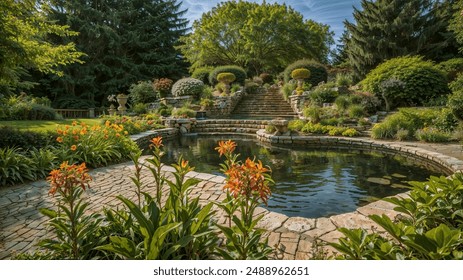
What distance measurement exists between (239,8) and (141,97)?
12.1m

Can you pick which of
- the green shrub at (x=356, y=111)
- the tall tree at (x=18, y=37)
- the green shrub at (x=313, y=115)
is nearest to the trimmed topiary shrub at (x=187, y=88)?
the green shrub at (x=313, y=115)

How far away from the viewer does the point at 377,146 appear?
24.9ft

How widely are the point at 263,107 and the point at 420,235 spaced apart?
47.3 feet

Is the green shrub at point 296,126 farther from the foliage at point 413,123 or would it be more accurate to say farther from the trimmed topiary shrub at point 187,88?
the trimmed topiary shrub at point 187,88

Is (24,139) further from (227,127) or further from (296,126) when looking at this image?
(296,126)

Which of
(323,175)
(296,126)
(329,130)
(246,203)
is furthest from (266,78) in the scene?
(246,203)

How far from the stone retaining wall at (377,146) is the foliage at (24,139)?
6422 mm

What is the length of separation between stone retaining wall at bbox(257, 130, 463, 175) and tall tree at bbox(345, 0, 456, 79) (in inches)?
478

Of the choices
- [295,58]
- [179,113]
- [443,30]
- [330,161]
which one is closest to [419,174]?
[330,161]

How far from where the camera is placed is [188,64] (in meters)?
24.7

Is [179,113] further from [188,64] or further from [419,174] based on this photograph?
[188,64]

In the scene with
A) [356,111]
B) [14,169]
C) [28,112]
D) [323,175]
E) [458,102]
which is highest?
[458,102]

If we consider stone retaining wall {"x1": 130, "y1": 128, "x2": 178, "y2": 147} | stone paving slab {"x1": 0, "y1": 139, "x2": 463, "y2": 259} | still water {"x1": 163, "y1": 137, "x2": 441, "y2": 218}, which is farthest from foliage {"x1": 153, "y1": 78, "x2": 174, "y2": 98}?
stone paving slab {"x1": 0, "y1": 139, "x2": 463, "y2": 259}

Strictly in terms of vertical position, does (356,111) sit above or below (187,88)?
below
